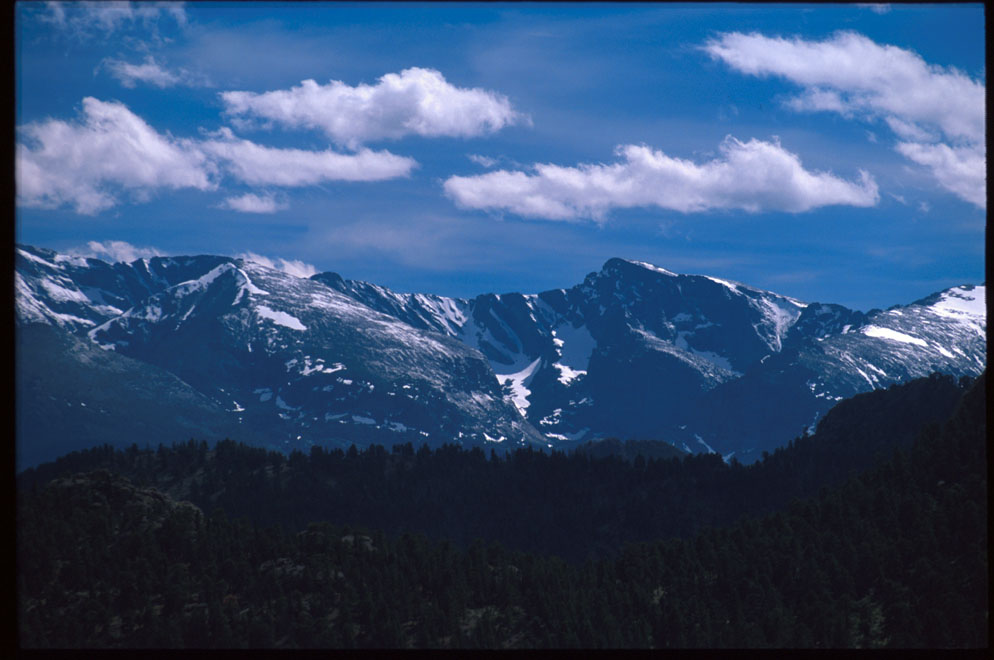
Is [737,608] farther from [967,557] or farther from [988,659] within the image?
[988,659]

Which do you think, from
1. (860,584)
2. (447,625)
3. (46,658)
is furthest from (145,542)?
(46,658)

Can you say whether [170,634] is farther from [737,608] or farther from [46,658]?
[46,658]

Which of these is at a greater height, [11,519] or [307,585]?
[11,519]

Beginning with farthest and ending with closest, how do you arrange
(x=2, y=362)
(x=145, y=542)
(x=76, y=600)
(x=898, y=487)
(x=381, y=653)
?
(x=898, y=487)
(x=145, y=542)
(x=76, y=600)
(x=381, y=653)
(x=2, y=362)

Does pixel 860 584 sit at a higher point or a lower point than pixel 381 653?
lower

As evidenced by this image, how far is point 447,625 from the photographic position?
112875mm

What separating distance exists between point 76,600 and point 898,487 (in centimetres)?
10379

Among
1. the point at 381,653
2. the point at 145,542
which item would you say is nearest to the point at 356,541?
the point at 145,542

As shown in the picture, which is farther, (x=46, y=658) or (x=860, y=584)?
(x=860, y=584)

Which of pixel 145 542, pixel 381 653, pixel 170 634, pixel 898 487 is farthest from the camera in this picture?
pixel 898 487

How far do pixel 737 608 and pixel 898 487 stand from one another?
36767mm

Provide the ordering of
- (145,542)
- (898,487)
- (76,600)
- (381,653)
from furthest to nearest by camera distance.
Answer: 1. (898,487)
2. (145,542)
3. (76,600)
4. (381,653)

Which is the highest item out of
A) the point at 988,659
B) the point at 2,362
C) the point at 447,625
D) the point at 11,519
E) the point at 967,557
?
the point at 2,362

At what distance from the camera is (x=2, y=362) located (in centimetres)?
1469
